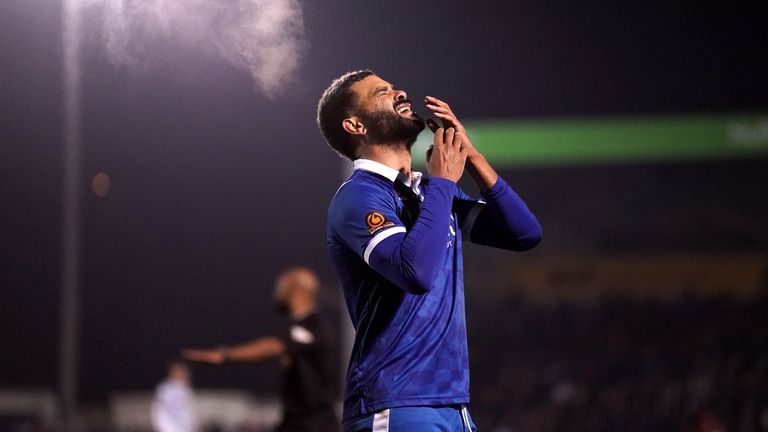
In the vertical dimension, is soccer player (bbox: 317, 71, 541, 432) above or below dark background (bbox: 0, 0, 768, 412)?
below

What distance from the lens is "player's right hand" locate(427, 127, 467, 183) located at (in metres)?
2.76

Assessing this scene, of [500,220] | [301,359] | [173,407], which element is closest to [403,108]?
[500,220]

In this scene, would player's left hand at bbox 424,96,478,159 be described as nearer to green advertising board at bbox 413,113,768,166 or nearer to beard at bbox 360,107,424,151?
beard at bbox 360,107,424,151

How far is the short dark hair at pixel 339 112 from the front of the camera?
311 centimetres

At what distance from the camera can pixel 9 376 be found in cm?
2014

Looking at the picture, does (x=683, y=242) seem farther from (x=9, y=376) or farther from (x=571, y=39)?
(x=9, y=376)

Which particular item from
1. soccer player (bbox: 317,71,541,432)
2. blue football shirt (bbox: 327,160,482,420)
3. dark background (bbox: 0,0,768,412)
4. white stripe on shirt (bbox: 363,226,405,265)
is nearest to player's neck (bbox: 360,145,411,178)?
soccer player (bbox: 317,71,541,432)

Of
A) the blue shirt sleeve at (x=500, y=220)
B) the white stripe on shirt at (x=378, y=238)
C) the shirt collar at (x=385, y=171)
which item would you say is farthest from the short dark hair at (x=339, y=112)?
the white stripe on shirt at (x=378, y=238)

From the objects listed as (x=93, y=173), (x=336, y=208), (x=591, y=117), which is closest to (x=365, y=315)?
(x=336, y=208)

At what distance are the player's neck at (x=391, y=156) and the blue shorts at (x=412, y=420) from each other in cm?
74

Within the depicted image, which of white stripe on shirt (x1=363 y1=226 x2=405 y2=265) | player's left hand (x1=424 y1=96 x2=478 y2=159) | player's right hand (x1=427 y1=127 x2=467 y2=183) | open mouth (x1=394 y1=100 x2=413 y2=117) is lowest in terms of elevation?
white stripe on shirt (x1=363 y1=226 x2=405 y2=265)

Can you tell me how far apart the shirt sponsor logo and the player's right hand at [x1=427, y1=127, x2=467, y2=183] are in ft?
0.66

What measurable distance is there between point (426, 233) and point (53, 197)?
45.6 ft

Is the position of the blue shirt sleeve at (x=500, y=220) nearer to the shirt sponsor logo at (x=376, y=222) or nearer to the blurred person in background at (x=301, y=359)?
the shirt sponsor logo at (x=376, y=222)
